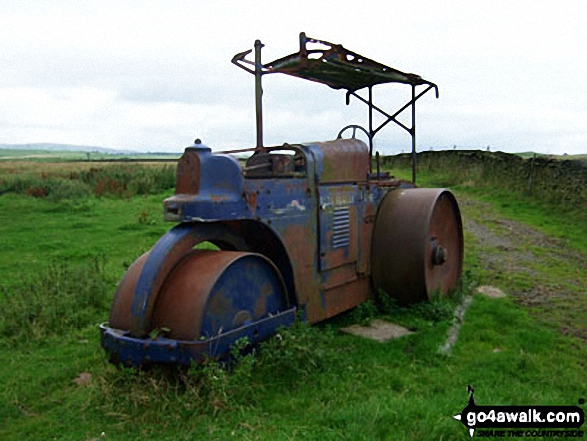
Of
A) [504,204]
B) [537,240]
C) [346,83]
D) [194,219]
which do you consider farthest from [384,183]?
[504,204]

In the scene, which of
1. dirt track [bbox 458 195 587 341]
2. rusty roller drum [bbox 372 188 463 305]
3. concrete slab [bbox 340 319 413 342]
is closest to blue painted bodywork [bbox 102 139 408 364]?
rusty roller drum [bbox 372 188 463 305]

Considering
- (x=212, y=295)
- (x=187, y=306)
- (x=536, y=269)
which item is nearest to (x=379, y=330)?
(x=212, y=295)

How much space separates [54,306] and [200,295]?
3.29 metres

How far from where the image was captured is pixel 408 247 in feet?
20.7

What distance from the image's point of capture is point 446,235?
23.4 ft

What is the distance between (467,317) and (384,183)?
1.72 m

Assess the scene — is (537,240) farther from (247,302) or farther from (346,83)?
(247,302)

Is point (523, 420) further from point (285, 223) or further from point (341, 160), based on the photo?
point (341, 160)

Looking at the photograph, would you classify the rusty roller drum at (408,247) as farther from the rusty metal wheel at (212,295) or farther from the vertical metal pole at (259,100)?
the rusty metal wheel at (212,295)

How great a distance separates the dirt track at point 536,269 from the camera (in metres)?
6.63

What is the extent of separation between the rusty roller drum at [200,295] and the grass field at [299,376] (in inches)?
10.9

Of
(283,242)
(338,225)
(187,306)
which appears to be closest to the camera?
(187,306)

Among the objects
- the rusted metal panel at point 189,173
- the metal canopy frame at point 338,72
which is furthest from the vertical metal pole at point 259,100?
the rusted metal panel at point 189,173

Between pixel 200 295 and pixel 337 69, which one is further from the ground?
pixel 337 69
